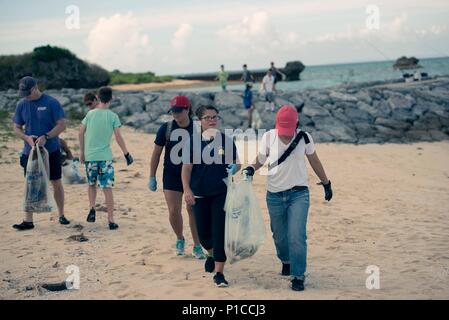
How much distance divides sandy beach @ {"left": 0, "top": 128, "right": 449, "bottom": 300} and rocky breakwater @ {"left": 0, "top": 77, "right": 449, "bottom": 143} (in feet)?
23.0

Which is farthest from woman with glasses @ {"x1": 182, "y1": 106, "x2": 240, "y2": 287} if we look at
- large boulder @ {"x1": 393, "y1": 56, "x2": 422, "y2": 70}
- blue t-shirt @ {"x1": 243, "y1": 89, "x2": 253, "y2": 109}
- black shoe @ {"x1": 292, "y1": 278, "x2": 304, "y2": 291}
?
large boulder @ {"x1": 393, "y1": 56, "x2": 422, "y2": 70}

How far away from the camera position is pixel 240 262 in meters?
5.78

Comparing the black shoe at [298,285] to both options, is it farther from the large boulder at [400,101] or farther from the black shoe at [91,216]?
the large boulder at [400,101]

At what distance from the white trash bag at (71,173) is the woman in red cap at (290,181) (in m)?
5.31

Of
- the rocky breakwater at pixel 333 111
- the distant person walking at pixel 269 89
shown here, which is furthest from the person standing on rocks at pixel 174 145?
the distant person walking at pixel 269 89

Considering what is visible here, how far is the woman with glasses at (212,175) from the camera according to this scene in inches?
192

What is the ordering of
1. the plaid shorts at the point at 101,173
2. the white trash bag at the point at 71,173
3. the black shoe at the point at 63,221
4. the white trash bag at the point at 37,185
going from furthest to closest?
the white trash bag at the point at 71,173 < the black shoe at the point at 63,221 < the plaid shorts at the point at 101,173 < the white trash bag at the point at 37,185

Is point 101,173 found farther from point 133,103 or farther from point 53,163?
point 133,103

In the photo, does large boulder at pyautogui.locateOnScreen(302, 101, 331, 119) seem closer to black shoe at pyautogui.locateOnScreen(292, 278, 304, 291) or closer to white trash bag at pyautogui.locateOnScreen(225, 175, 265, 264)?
white trash bag at pyautogui.locateOnScreen(225, 175, 265, 264)

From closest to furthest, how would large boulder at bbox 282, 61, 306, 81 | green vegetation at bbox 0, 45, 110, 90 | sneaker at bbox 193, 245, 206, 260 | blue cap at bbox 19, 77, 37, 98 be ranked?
sneaker at bbox 193, 245, 206, 260 < blue cap at bbox 19, 77, 37, 98 < green vegetation at bbox 0, 45, 110, 90 < large boulder at bbox 282, 61, 306, 81

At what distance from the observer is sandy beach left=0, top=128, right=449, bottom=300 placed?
482 cm

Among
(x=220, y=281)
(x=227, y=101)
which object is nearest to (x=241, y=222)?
(x=220, y=281)

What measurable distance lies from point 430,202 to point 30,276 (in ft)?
23.5

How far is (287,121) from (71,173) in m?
5.85
